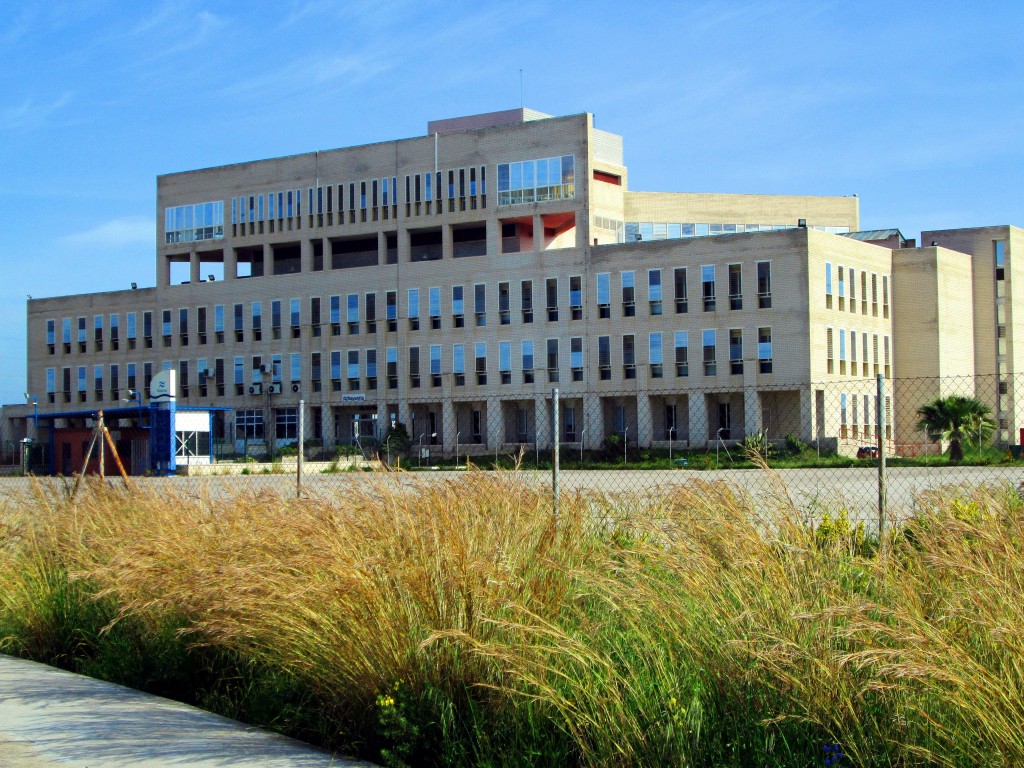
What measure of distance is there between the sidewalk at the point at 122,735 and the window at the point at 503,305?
57.0m

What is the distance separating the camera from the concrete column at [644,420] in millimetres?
60156

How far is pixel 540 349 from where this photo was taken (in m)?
64.2

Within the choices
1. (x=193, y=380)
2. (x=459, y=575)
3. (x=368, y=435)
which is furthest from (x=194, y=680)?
(x=193, y=380)

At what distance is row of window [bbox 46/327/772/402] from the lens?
60094mm

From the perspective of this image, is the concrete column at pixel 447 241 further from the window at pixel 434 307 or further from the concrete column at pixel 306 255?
the concrete column at pixel 306 255

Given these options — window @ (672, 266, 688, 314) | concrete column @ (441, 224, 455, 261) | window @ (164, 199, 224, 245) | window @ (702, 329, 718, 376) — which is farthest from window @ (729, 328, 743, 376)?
window @ (164, 199, 224, 245)

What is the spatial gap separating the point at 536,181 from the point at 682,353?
12.4 meters

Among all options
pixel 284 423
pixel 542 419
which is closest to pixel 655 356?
pixel 542 419

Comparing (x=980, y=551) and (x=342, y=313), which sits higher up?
(x=342, y=313)

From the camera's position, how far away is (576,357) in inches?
2490

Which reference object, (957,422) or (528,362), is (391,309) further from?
(957,422)

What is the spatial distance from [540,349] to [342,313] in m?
13.1

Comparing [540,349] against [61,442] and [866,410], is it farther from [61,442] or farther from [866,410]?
[61,442]

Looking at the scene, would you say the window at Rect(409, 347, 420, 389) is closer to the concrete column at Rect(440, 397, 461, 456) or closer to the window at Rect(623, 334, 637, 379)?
the concrete column at Rect(440, 397, 461, 456)
